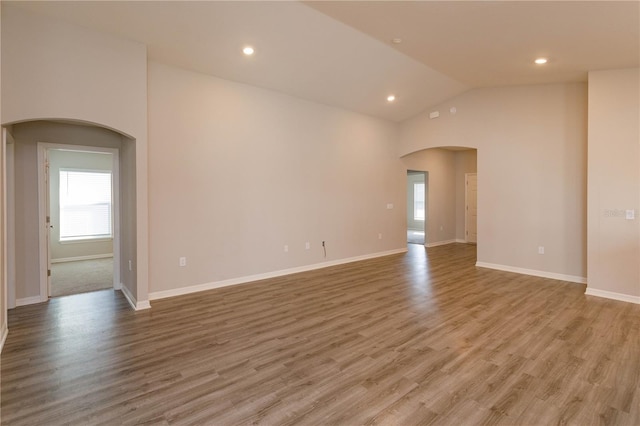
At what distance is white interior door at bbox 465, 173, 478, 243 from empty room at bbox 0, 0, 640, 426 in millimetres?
2889

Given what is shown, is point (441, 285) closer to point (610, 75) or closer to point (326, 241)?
point (326, 241)

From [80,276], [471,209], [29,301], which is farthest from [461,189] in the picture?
[29,301]

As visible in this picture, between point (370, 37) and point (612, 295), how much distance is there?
4865 mm

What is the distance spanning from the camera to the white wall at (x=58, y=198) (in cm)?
713

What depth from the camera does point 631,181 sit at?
14.1 feet

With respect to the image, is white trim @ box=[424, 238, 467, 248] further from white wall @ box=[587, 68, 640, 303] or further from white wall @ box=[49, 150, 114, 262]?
white wall @ box=[49, 150, 114, 262]

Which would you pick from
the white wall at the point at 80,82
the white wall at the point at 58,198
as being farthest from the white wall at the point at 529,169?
the white wall at the point at 58,198

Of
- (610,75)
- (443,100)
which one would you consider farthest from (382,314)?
(443,100)

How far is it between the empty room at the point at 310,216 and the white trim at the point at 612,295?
5 cm

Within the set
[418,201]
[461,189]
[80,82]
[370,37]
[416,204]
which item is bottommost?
[416,204]

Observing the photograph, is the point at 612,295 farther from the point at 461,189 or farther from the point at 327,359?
the point at 461,189

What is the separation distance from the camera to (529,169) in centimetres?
578

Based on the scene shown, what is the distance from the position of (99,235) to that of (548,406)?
8902 mm

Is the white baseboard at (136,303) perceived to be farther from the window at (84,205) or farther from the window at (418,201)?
the window at (418,201)
